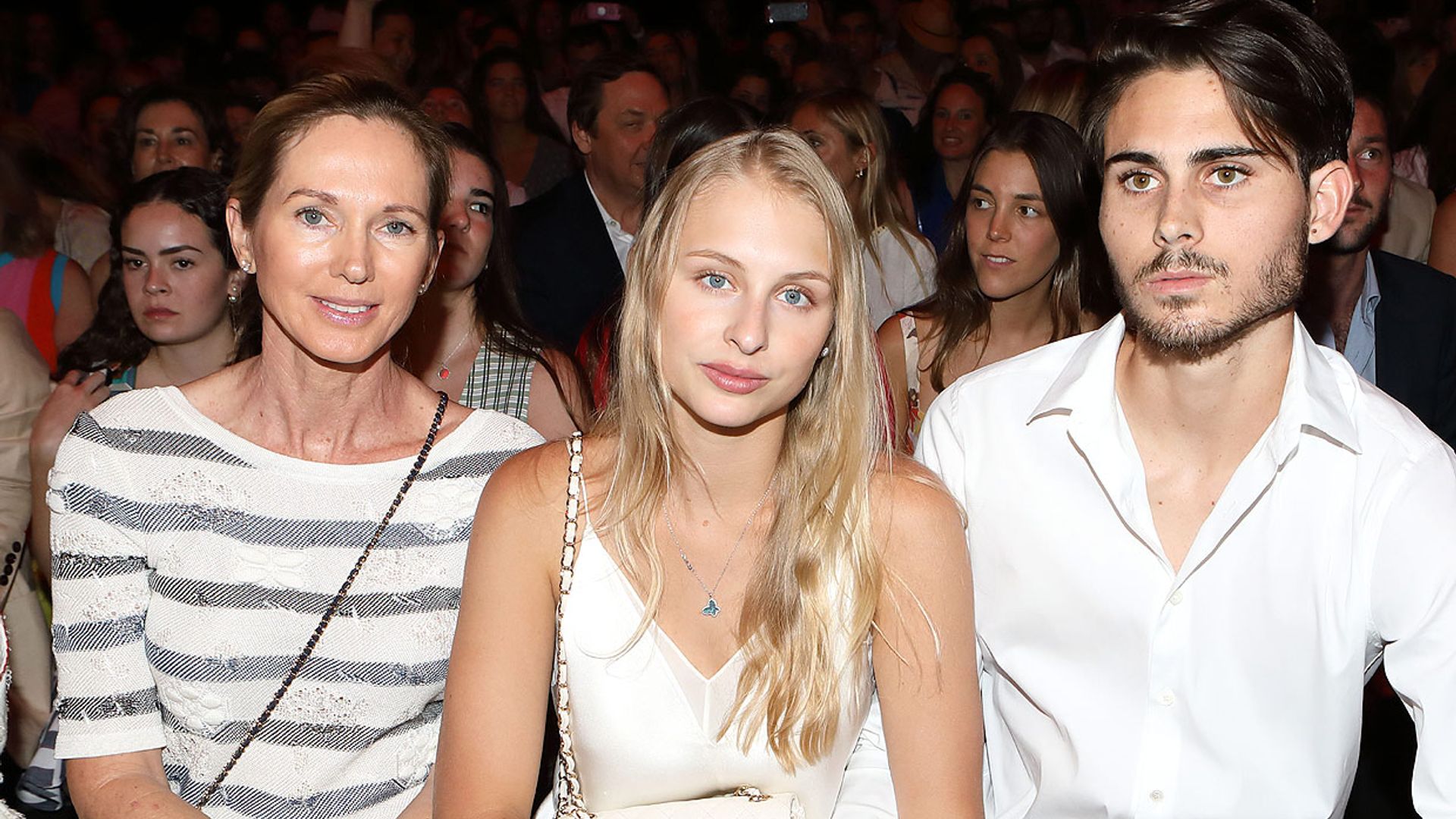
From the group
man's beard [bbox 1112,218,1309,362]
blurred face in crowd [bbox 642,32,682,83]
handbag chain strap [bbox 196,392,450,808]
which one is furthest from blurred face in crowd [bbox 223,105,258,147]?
man's beard [bbox 1112,218,1309,362]

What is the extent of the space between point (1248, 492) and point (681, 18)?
7.74 metres

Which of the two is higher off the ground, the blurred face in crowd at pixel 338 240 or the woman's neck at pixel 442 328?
the blurred face in crowd at pixel 338 240

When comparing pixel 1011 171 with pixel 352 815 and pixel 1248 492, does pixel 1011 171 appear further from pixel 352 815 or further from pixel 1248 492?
pixel 352 815

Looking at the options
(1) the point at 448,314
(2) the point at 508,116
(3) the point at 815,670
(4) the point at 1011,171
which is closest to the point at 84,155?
(2) the point at 508,116

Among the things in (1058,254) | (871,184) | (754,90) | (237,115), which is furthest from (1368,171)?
(237,115)

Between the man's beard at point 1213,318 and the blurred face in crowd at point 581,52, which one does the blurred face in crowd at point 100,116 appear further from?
the man's beard at point 1213,318

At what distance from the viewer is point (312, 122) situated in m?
2.02

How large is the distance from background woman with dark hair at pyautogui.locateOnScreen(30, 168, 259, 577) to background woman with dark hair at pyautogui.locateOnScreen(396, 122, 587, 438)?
488 millimetres

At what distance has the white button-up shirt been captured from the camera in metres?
1.90

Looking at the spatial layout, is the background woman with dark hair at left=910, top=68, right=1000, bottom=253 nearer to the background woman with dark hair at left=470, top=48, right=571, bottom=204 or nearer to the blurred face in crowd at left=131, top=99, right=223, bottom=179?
the background woman with dark hair at left=470, top=48, right=571, bottom=204

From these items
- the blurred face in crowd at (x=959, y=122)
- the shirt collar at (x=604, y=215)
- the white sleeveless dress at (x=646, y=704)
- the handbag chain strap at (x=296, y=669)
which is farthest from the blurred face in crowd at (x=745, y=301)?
the blurred face in crowd at (x=959, y=122)

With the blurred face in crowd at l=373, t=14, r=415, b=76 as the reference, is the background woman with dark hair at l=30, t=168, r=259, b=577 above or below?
below

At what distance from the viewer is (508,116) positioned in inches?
240

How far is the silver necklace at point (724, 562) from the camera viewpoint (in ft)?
6.33
